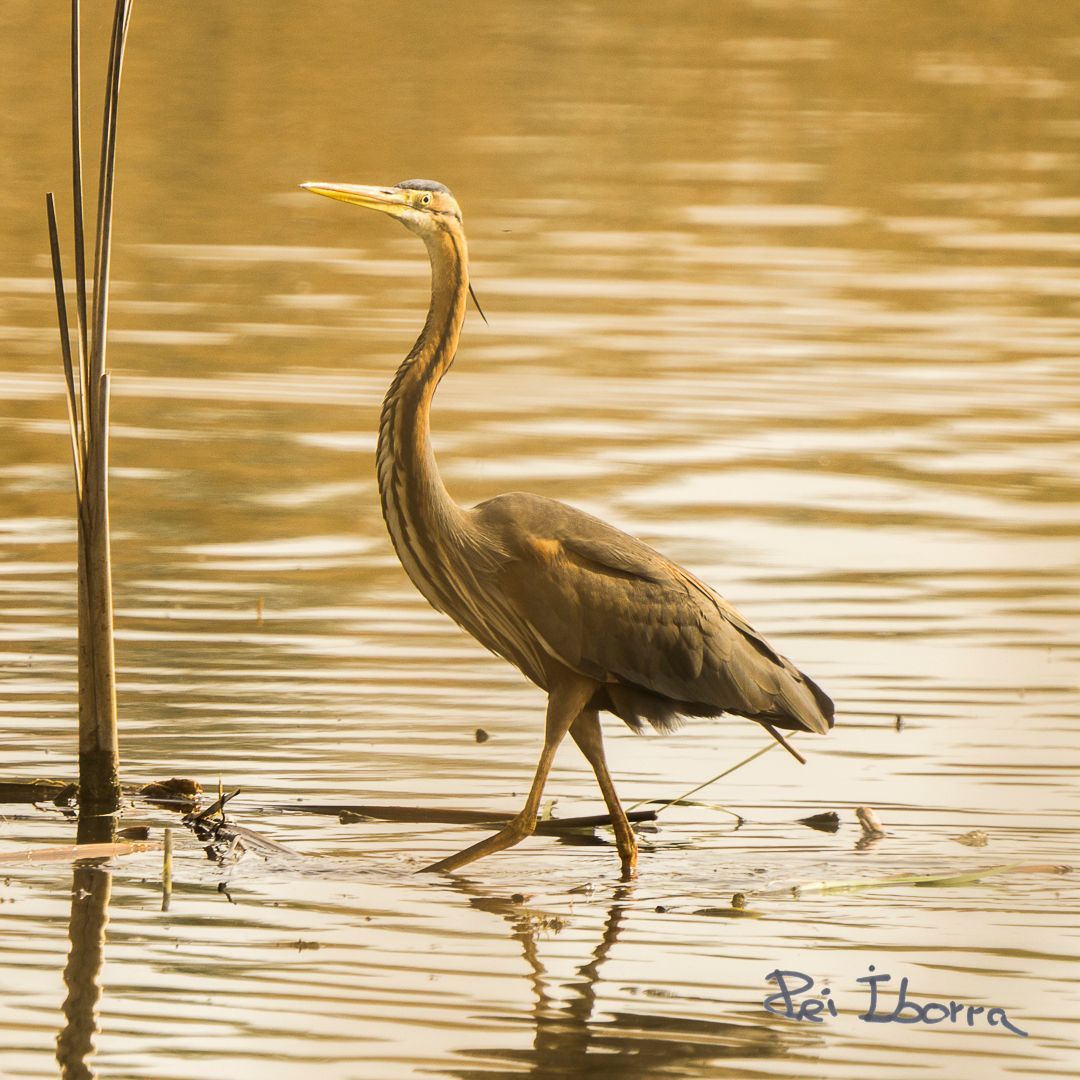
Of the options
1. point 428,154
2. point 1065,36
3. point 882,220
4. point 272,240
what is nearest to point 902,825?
point 272,240

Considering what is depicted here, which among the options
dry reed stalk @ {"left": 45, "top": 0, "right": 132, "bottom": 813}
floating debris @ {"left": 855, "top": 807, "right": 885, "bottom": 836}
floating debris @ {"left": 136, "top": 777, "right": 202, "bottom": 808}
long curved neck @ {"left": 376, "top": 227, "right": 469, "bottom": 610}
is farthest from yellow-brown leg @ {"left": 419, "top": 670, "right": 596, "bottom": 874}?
dry reed stalk @ {"left": 45, "top": 0, "right": 132, "bottom": 813}

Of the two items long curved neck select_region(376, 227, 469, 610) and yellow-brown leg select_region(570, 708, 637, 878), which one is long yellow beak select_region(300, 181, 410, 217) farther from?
yellow-brown leg select_region(570, 708, 637, 878)

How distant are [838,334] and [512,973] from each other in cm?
1032

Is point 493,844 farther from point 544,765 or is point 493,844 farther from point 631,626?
point 631,626

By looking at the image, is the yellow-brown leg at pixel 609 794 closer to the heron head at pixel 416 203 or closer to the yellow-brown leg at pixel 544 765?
the yellow-brown leg at pixel 544 765

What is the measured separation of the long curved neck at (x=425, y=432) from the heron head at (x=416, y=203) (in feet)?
0.13

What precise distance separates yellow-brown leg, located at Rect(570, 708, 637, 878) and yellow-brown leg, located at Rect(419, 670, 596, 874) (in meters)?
0.06

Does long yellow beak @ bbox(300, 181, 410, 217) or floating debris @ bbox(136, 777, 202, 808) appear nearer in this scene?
long yellow beak @ bbox(300, 181, 410, 217)

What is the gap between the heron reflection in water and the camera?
6477mm

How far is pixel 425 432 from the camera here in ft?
21.3

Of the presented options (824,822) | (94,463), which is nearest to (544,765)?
(824,822)
